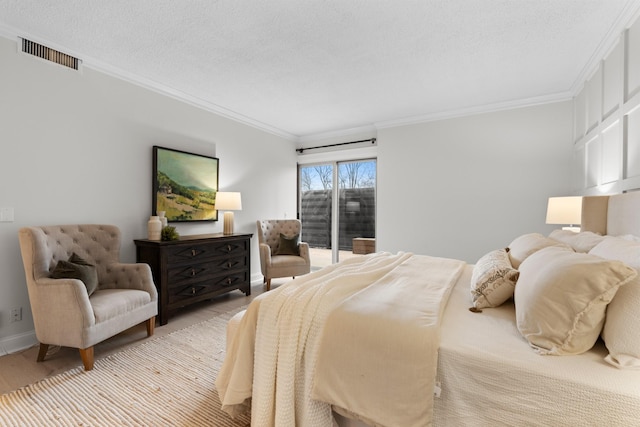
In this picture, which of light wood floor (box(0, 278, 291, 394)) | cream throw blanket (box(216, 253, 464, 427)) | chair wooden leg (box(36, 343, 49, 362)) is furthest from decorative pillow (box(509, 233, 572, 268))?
chair wooden leg (box(36, 343, 49, 362))

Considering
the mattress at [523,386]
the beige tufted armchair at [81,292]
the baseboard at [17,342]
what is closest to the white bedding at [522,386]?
the mattress at [523,386]

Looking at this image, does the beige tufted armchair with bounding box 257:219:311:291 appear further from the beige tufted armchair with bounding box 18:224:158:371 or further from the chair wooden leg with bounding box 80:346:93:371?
the chair wooden leg with bounding box 80:346:93:371

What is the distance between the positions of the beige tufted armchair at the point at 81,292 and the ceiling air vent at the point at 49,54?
1.51 metres

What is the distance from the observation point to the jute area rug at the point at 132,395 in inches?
64.6

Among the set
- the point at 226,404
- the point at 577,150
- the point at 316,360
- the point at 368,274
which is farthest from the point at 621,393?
the point at 577,150

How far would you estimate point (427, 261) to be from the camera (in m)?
2.55

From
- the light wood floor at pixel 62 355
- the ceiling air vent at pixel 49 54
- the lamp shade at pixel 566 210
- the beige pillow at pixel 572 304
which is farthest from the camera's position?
the lamp shade at pixel 566 210

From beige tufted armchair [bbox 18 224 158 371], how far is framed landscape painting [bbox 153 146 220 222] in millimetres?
832

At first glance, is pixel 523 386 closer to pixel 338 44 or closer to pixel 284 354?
pixel 284 354

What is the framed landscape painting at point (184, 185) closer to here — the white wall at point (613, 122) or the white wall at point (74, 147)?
the white wall at point (74, 147)

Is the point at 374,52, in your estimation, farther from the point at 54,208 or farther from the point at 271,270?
the point at 54,208

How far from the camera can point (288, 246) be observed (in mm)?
4535

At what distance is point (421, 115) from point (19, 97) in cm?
455

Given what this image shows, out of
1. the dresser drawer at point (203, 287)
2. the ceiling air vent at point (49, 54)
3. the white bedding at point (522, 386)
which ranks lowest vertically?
the dresser drawer at point (203, 287)
